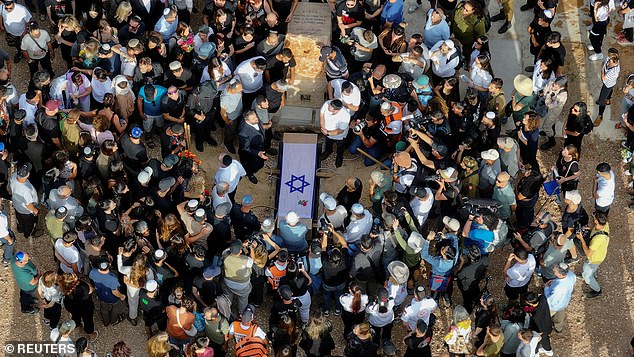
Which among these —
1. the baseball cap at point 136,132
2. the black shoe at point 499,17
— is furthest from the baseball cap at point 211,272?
the black shoe at point 499,17

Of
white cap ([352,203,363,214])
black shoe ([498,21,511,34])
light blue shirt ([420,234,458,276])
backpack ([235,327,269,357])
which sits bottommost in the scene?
backpack ([235,327,269,357])

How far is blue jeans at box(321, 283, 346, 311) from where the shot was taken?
54.3ft

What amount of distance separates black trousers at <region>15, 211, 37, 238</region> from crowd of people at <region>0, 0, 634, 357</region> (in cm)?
4

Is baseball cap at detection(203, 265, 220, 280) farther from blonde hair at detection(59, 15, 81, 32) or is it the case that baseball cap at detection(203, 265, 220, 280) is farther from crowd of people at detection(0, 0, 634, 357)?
blonde hair at detection(59, 15, 81, 32)

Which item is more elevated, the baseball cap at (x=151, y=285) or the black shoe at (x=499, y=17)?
the black shoe at (x=499, y=17)

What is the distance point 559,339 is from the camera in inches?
674

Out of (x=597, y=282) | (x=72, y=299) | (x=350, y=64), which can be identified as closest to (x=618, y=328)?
(x=597, y=282)

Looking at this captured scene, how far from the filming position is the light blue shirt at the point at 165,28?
18.9m

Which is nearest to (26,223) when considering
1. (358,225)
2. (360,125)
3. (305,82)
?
(358,225)

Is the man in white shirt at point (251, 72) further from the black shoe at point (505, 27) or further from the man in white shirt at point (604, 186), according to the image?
the man in white shirt at point (604, 186)

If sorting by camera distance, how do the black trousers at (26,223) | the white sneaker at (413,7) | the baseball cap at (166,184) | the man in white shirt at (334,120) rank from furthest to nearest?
1. the white sneaker at (413,7)
2. the man in white shirt at (334,120)
3. the black trousers at (26,223)
4. the baseball cap at (166,184)

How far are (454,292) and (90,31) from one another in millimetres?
8511

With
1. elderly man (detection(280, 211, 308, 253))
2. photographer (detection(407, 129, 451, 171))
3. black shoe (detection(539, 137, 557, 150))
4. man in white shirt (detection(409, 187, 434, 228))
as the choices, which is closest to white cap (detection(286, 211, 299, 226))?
elderly man (detection(280, 211, 308, 253))

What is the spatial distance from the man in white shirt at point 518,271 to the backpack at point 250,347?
418 centimetres
